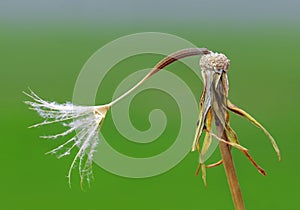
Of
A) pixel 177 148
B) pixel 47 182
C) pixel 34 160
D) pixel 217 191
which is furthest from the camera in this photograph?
pixel 34 160

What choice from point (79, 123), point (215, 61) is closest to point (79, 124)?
point (79, 123)

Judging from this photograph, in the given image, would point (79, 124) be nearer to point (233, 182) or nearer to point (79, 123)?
point (79, 123)

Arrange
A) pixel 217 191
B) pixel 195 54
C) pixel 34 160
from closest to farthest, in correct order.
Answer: pixel 195 54
pixel 217 191
pixel 34 160

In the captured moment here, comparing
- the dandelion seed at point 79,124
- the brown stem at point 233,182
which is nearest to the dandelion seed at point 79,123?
the dandelion seed at point 79,124

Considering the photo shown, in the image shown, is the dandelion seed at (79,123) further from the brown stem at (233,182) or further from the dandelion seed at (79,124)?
the brown stem at (233,182)

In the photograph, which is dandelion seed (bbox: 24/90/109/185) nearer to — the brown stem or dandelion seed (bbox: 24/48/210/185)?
dandelion seed (bbox: 24/48/210/185)

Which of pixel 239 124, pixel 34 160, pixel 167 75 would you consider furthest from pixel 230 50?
pixel 167 75
